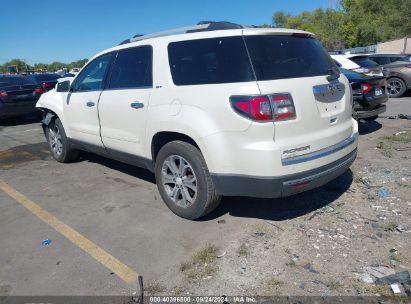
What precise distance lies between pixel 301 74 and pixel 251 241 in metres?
1.64

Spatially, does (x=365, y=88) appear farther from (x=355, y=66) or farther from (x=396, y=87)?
(x=396, y=87)

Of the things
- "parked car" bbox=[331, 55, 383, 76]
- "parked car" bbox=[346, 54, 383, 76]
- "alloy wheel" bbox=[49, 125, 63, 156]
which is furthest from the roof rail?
"parked car" bbox=[346, 54, 383, 76]

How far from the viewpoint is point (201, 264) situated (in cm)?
324

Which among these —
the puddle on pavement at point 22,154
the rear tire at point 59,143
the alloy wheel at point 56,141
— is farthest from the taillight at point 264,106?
the puddle on pavement at point 22,154

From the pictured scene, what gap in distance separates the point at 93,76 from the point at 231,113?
9.17ft

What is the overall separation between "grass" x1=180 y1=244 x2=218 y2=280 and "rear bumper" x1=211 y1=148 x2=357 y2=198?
0.57 meters

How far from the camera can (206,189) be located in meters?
3.70

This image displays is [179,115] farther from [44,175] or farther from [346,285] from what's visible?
[44,175]

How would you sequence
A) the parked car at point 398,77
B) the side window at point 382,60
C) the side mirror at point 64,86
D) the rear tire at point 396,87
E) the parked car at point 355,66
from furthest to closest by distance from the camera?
the side window at point 382,60
the rear tire at point 396,87
the parked car at point 398,77
the parked car at point 355,66
the side mirror at point 64,86

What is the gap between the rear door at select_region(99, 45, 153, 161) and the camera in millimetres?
4277

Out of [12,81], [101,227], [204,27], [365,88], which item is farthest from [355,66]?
[12,81]

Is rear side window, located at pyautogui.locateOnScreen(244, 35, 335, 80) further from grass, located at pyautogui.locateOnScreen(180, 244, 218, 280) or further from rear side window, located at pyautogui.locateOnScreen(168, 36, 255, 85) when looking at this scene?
grass, located at pyautogui.locateOnScreen(180, 244, 218, 280)

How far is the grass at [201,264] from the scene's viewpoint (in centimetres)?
311

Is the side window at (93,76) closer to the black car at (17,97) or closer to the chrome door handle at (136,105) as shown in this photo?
the chrome door handle at (136,105)
